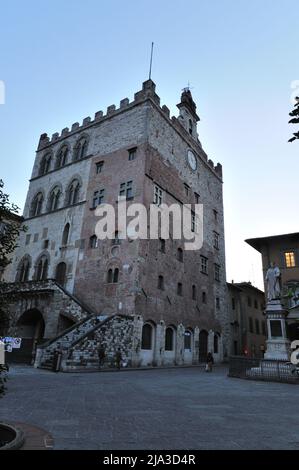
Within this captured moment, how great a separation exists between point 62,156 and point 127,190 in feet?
38.1

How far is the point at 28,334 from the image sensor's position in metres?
25.8

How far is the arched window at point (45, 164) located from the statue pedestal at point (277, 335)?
26940mm

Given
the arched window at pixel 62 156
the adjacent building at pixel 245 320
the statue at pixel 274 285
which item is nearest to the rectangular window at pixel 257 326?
the adjacent building at pixel 245 320

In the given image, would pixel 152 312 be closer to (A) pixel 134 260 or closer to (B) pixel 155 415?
(A) pixel 134 260

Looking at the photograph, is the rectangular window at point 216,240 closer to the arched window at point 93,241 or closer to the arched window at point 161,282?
the arched window at point 161,282

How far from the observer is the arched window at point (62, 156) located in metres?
33.1

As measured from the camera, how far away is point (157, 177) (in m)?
27.2

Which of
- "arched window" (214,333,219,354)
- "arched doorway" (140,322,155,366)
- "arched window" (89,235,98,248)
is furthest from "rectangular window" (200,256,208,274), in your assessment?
"arched window" (89,235,98,248)

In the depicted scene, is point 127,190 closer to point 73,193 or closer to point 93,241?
point 93,241

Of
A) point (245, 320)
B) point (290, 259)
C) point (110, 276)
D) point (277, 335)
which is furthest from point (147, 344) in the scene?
point (245, 320)

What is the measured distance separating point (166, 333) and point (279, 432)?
20.3m

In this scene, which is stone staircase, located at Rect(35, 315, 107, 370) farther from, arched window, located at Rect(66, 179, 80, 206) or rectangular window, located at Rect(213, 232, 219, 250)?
rectangular window, located at Rect(213, 232, 219, 250)

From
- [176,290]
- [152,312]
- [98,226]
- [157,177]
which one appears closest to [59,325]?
[152,312]

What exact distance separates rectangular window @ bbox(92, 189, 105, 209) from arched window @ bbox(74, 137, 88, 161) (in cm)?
590
